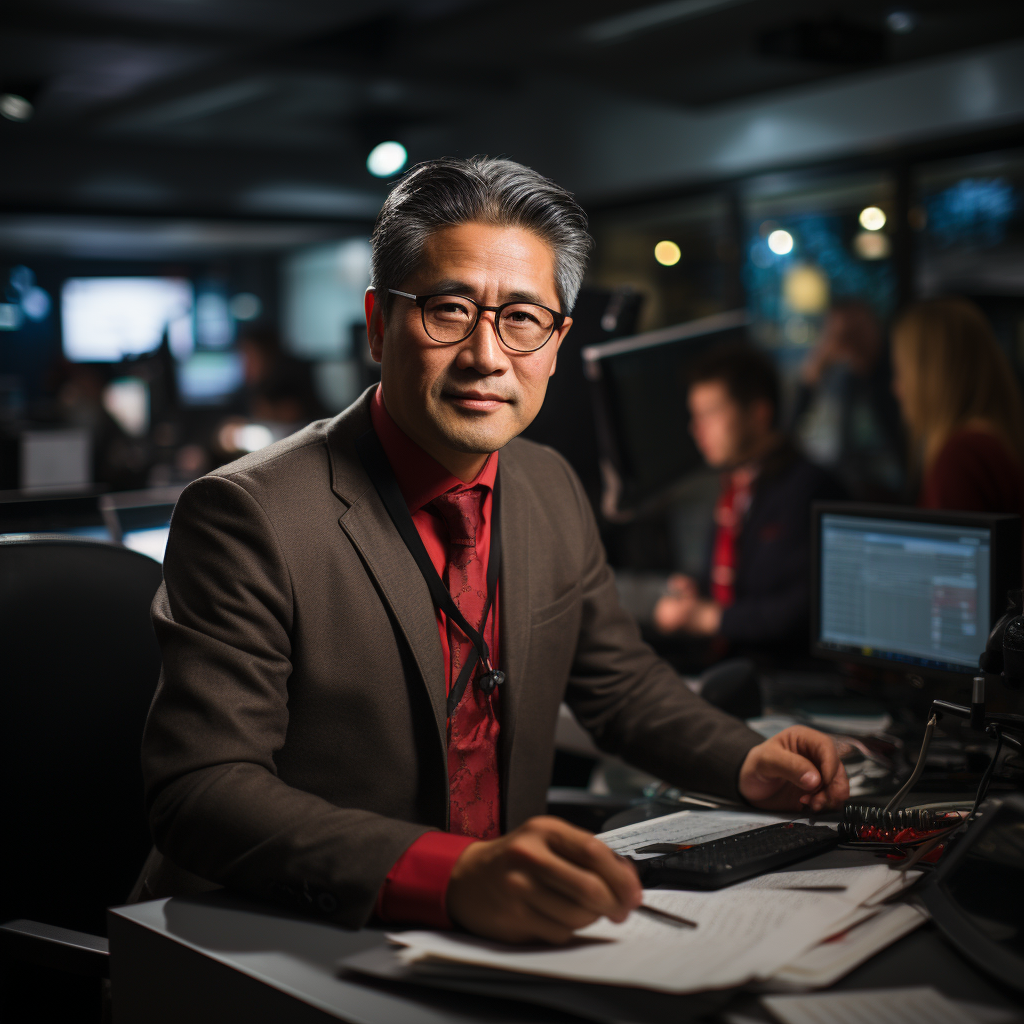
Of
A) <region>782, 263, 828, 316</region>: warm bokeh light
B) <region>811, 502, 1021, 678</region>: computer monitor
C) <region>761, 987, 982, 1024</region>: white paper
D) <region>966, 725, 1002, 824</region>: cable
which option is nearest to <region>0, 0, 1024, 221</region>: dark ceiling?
<region>782, 263, 828, 316</region>: warm bokeh light

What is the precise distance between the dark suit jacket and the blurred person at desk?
1887mm

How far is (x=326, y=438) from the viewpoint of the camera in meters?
1.37

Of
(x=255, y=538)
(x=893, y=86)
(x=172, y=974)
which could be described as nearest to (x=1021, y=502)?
(x=255, y=538)

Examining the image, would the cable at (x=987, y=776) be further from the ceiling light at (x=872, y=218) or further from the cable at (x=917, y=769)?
the ceiling light at (x=872, y=218)

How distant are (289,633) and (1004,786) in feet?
2.93

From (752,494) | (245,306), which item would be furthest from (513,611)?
(245,306)

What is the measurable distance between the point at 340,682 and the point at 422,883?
0.33 metres

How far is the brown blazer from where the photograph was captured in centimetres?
105

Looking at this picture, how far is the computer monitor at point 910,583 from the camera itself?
1786 mm

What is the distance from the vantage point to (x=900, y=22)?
13.4 feet

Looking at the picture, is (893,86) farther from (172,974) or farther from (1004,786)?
(172,974)

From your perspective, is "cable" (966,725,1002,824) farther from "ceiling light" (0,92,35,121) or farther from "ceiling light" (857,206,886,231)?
"ceiling light" (0,92,35,121)

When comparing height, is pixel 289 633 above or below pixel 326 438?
below

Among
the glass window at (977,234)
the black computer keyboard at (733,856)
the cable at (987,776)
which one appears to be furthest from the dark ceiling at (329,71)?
the black computer keyboard at (733,856)
